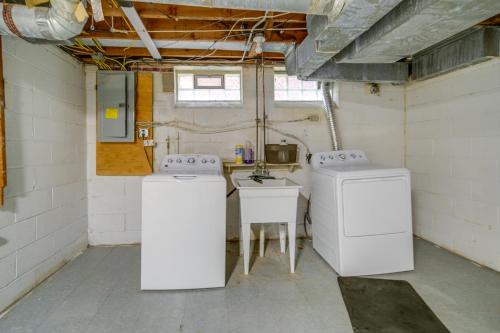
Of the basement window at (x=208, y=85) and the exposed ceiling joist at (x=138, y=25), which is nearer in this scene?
the exposed ceiling joist at (x=138, y=25)

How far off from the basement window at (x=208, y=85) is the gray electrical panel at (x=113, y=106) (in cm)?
56

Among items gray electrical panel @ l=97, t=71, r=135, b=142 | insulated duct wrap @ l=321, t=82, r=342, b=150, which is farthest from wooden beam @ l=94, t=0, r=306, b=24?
insulated duct wrap @ l=321, t=82, r=342, b=150

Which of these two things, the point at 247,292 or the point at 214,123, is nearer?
the point at 247,292

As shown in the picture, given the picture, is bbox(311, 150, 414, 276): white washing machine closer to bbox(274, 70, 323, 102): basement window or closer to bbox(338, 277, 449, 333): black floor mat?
bbox(338, 277, 449, 333): black floor mat

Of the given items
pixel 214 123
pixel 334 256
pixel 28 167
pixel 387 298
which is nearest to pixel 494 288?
pixel 387 298

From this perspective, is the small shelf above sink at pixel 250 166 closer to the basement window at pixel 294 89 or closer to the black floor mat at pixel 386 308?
the basement window at pixel 294 89

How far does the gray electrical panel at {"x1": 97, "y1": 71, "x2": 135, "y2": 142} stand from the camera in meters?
3.15

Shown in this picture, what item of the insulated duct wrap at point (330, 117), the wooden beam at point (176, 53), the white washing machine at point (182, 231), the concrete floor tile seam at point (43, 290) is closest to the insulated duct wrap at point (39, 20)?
the white washing machine at point (182, 231)

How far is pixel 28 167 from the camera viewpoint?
2.23 meters

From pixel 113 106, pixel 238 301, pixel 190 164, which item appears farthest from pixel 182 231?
pixel 113 106

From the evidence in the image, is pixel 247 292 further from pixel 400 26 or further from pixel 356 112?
pixel 356 112

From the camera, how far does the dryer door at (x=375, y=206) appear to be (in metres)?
2.40

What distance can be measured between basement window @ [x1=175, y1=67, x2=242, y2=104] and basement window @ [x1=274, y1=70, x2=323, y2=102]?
18.8 inches

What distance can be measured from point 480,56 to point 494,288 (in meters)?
1.86
